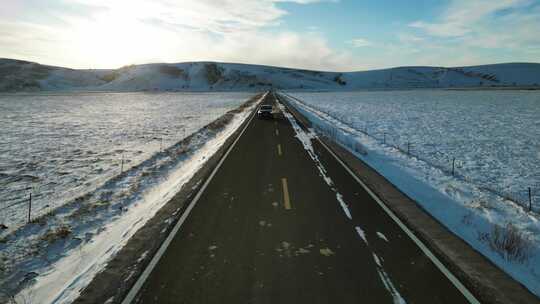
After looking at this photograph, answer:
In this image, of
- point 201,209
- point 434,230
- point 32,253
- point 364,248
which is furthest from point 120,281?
point 434,230

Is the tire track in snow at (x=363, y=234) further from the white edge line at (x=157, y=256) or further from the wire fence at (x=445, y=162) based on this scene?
the white edge line at (x=157, y=256)

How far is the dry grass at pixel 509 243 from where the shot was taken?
6215 mm

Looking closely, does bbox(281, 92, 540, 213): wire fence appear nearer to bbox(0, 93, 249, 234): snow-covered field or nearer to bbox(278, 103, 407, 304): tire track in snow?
bbox(278, 103, 407, 304): tire track in snow

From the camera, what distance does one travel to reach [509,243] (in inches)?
254

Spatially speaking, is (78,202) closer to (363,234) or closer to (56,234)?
(56,234)

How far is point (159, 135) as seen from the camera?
2403 centimetres

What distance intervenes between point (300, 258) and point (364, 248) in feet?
4.44

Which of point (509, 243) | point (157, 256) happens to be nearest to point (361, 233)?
point (509, 243)

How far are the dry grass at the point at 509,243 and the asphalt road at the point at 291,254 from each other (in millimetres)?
1819

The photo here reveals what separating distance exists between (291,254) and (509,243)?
4.51 metres

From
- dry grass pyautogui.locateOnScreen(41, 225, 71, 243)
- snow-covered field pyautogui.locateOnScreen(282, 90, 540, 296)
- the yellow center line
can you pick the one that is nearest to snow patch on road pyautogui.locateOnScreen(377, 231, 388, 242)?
snow-covered field pyautogui.locateOnScreen(282, 90, 540, 296)

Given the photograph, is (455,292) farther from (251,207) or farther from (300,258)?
(251,207)

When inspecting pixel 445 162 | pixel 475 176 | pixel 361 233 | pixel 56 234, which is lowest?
pixel 56 234

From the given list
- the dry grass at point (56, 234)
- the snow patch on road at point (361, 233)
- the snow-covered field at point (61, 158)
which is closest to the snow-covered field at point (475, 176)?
the snow patch on road at point (361, 233)
